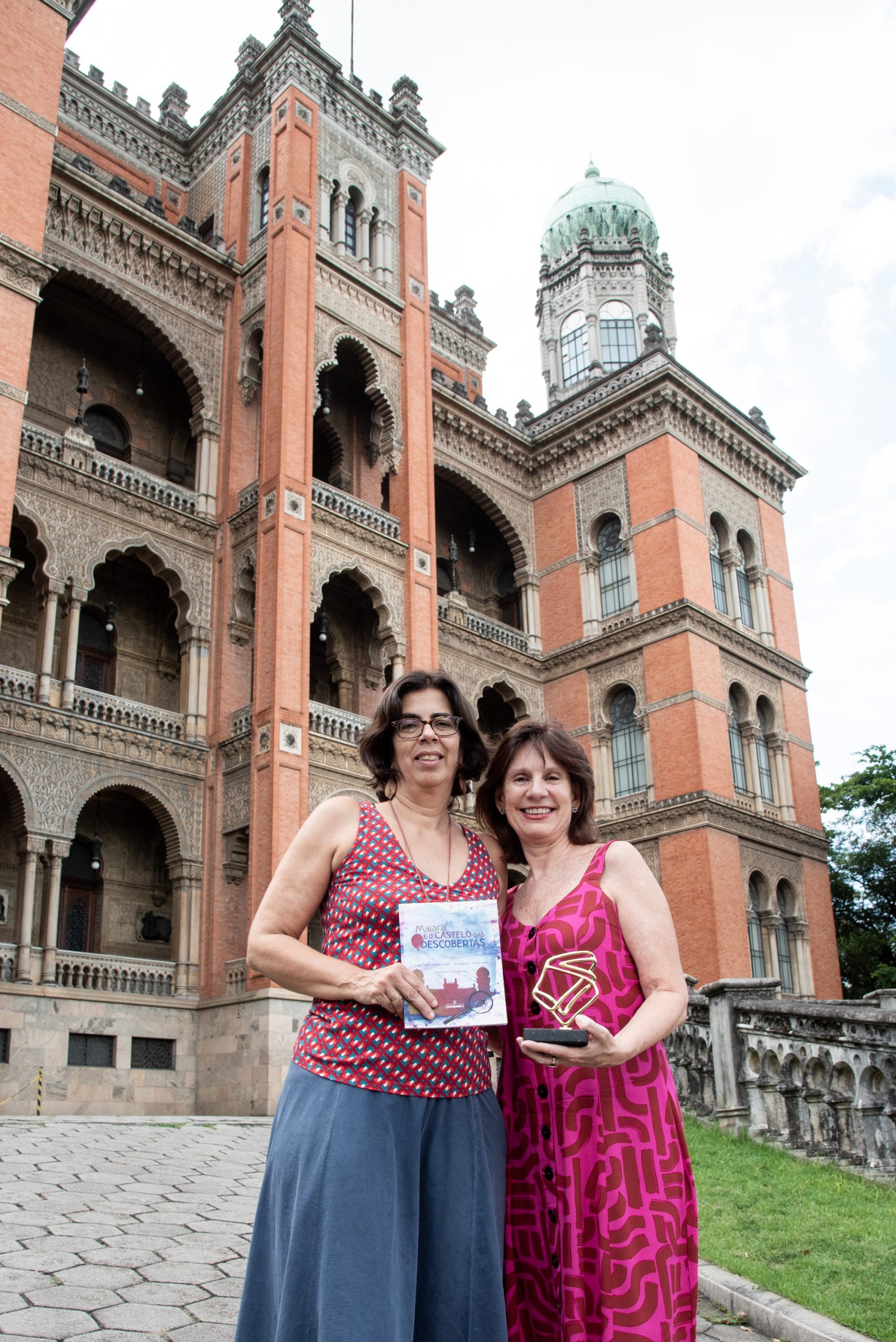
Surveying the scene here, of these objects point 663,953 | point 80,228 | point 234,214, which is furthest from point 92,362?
point 663,953

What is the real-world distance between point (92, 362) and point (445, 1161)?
782 inches

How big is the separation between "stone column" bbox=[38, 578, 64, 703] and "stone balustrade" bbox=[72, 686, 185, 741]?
1.64ft

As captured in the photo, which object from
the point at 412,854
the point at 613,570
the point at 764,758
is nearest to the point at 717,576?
the point at 613,570

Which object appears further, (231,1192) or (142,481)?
(142,481)

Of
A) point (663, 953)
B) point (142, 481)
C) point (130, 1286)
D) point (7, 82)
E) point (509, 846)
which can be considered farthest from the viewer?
point (142, 481)

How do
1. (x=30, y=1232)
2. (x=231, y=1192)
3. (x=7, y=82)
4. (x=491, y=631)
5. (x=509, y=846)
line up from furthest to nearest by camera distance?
(x=491, y=631), (x=7, y=82), (x=231, y=1192), (x=30, y=1232), (x=509, y=846)

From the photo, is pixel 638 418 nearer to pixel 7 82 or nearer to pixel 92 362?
pixel 92 362

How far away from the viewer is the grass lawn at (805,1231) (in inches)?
174

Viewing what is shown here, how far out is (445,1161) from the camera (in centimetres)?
247

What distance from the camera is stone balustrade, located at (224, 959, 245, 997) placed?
54.5 ft

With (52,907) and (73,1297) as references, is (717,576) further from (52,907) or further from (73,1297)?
(73,1297)

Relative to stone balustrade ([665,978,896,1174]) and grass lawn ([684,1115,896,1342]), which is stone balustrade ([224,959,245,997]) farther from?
grass lawn ([684,1115,896,1342])

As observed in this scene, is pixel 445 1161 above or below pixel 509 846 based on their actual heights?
→ below

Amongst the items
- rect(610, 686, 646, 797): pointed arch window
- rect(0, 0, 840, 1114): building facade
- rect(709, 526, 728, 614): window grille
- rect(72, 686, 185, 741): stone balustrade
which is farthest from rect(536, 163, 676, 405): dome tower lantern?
rect(72, 686, 185, 741): stone balustrade
